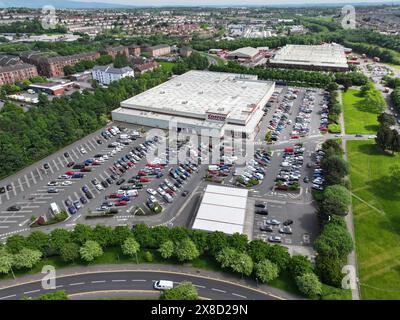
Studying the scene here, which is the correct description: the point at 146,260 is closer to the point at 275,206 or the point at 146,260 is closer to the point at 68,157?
the point at 275,206

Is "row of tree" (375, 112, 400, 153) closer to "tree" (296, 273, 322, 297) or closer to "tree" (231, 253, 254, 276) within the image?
"tree" (296, 273, 322, 297)

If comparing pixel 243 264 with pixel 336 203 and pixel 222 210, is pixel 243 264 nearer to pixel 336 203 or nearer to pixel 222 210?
pixel 222 210

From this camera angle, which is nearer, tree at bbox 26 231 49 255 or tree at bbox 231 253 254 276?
tree at bbox 231 253 254 276

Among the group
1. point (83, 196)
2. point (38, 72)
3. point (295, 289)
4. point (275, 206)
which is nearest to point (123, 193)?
point (83, 196)

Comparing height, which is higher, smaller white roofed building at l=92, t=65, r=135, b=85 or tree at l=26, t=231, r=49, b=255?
smaller white roofed building at l=92, t=65, r=135, b=85

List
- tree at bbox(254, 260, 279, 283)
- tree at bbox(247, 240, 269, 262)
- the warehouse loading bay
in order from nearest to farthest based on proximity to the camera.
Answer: tree at bbox(254, 260, 279, 283)
tree at bbox(247, 240, 269, 262)
the warehouse loading bay

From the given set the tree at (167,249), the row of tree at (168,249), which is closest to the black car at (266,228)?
the row of tree at (168,249)

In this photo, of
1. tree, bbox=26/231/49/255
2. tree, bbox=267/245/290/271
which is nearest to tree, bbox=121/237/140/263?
tree, bbox=26/231/49/255
